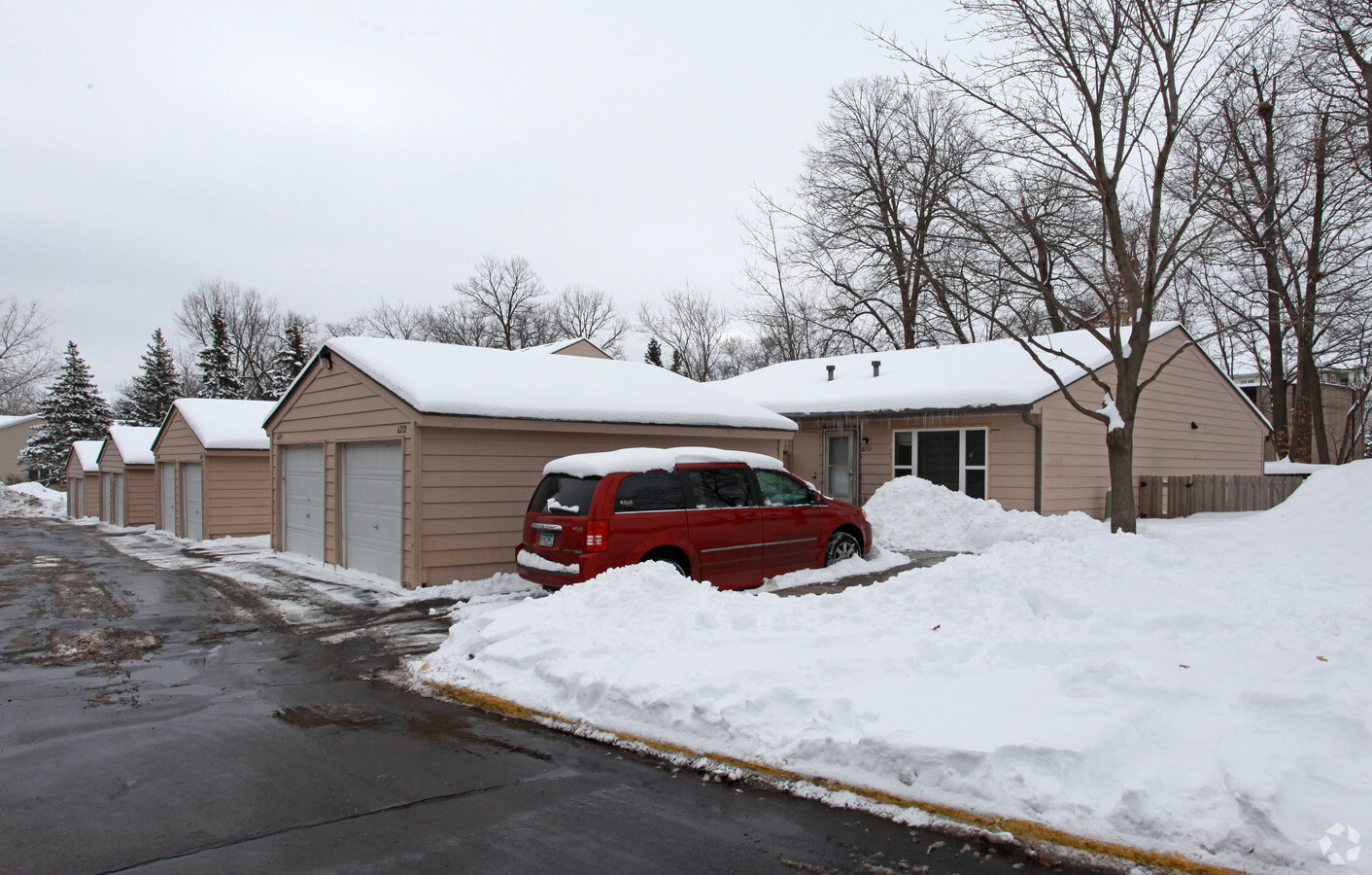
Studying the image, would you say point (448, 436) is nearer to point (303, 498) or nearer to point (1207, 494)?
point (303, 498)

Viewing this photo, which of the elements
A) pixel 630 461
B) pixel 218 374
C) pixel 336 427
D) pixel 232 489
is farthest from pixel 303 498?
pixel 218 374

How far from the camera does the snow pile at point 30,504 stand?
127 ft

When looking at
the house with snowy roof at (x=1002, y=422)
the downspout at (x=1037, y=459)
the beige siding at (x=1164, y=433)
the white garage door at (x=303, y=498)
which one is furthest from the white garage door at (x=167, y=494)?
the beige siding at (x=1164, y=433)

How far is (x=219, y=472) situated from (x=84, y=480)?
18.1m

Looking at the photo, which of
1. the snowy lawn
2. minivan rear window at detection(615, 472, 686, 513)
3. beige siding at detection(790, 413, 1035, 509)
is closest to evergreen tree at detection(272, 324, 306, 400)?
beige siding at detection(790, 413, 1035, 509)

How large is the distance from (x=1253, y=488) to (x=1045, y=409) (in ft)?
21.2

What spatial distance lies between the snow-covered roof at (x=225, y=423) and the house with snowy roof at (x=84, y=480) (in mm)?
11211

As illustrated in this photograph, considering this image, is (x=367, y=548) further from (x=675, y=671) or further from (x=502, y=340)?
(x=502, y=340)

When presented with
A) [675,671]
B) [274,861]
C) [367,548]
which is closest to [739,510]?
[675,671]

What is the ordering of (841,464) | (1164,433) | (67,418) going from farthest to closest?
1. (67,418)
2. (1164,433)
3. (841,464)

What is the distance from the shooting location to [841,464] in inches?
758

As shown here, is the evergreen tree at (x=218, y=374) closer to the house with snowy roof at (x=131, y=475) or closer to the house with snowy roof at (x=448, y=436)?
the house with snowy roof at (x=131, y=475)

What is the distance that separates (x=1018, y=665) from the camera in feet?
18.3

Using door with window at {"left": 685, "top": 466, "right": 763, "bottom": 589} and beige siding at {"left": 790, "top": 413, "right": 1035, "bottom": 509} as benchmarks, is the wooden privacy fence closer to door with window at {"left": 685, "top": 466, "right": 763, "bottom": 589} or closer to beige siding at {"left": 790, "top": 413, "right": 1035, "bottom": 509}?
beige siding at {"left": 790, "top": 413, "right": 1035, "bottom": 509}
